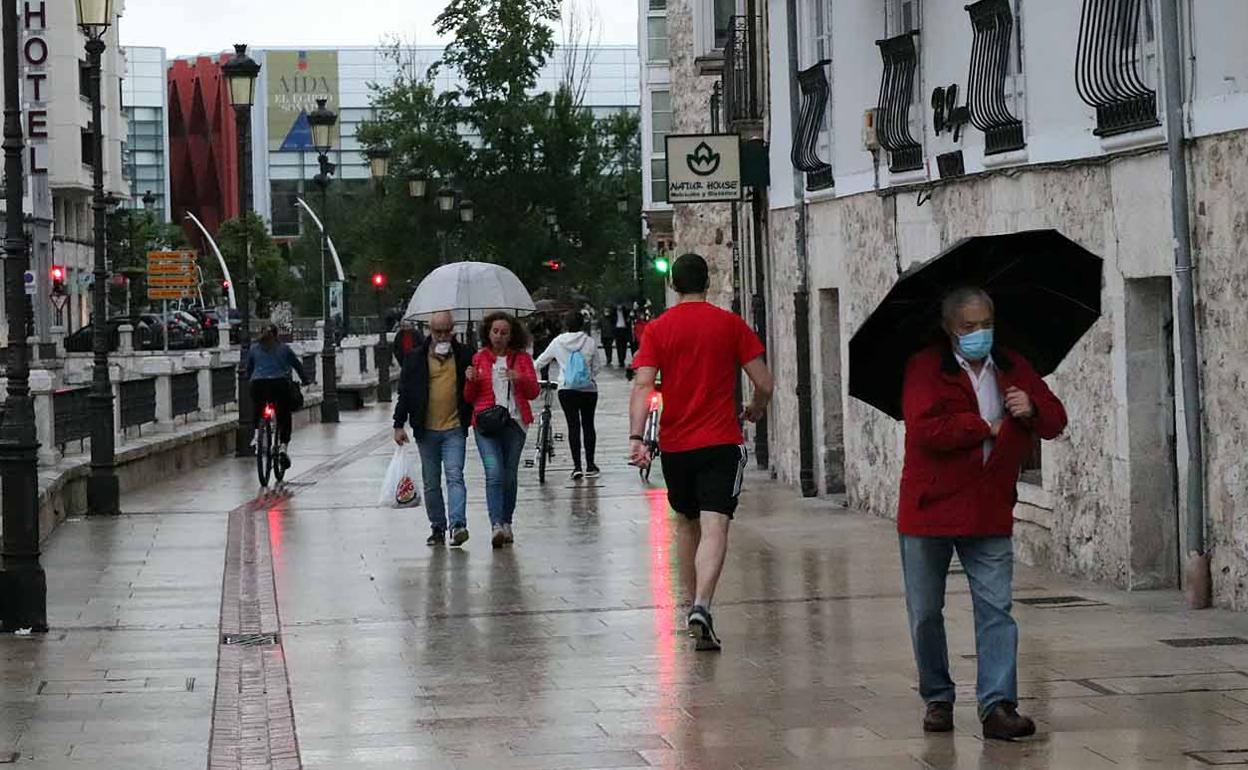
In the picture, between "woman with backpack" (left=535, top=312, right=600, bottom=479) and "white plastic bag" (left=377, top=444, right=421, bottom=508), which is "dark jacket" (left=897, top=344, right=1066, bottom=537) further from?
"woman with backpack" (left=535, top=312, right=600, bottom=479)

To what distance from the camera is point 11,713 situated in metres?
9.35

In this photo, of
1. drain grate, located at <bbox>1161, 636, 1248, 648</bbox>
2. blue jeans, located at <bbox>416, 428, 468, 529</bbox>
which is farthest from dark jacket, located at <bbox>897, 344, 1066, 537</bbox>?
blue jeans, located at <bbox>416, 428, 468, 529</bbox>

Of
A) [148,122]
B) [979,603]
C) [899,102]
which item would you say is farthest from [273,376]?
[148,122]

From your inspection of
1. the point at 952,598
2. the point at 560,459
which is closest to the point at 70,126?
the point at 560,459

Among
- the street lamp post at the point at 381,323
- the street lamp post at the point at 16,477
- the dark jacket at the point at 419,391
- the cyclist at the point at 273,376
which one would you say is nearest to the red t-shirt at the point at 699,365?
the street lamp post at the point at 16,477

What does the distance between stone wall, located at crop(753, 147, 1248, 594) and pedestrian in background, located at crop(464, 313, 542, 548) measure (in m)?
3.10

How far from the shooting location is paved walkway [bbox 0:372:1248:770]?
323 inches

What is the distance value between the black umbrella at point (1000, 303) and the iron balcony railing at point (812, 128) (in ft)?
38.0

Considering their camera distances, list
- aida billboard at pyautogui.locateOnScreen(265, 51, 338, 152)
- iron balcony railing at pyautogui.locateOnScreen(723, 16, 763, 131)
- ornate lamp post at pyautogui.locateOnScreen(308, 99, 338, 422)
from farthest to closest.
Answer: aida billboard at pyautogui.locateOnScreen(265, 51, 338, 152) < ornate lamp post at pyautogui.locateOnScreen(308, 99, 338, 422) < iron balcony railing at pyautogui.locateOnScreen(723, 16, 763, 131)

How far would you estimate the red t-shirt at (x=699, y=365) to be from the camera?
10.5m

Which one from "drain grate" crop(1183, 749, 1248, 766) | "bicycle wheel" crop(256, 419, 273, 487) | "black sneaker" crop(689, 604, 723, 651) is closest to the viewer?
"drain grate" crop(1183, 749, 1248, 766)

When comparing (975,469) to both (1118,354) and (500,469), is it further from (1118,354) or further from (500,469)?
(500,469)

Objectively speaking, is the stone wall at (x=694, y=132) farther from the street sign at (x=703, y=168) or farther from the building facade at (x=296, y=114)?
the building facade at (x=296, y=114)

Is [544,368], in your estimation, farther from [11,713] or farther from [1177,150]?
[11,713]
